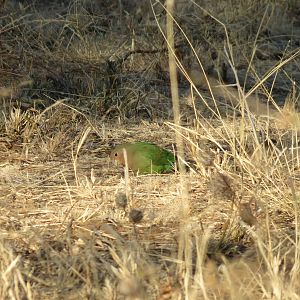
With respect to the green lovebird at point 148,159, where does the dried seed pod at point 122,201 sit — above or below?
below

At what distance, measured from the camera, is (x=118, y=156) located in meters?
4.17

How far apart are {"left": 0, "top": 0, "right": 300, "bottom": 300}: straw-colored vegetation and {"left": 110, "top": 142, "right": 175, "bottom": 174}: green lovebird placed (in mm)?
67

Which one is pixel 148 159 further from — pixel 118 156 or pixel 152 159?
pixel 118 156

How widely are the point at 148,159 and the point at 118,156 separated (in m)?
0.21

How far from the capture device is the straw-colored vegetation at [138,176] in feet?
8.66

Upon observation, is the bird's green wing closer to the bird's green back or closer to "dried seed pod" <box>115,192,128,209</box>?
the bird's green back

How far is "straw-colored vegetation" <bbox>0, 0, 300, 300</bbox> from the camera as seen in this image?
2.64 metres

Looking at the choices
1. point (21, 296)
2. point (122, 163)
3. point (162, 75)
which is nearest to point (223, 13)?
point (162, 75)

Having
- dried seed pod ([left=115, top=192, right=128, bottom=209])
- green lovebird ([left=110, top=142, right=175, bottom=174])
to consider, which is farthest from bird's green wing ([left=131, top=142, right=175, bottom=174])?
dried seed pod ([left=115, top=192, right=128, bottom=209])

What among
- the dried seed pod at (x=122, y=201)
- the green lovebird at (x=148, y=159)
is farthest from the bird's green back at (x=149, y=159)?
the dried seed pod at (x=122, y=201)

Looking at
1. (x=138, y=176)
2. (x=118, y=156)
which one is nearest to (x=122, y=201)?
(x=138, y=176)

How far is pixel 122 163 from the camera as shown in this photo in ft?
13.5

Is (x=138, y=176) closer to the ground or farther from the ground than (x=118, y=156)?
closer to the ground

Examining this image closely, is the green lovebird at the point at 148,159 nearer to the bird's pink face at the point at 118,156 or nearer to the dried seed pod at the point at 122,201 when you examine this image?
the bird's pink face at the point at 118,156
